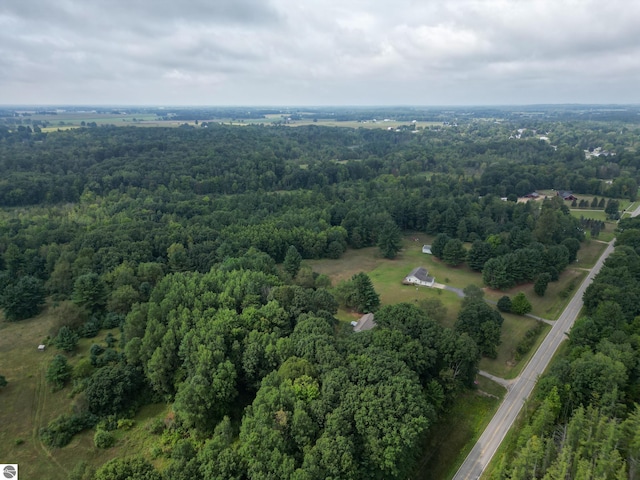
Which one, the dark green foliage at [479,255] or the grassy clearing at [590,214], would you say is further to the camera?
the grassy clearing at [590,214]

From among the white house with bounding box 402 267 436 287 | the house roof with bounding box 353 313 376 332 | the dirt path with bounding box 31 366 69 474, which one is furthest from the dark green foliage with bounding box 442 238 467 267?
the dirt path with bounding box 31 366 69 474

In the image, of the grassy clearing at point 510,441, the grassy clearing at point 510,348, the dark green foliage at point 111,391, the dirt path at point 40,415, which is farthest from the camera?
the grassy clearing at point 510,348

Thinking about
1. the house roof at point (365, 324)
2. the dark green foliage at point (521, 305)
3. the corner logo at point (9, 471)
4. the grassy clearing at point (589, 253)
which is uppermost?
the corner logo at point (9, 471)

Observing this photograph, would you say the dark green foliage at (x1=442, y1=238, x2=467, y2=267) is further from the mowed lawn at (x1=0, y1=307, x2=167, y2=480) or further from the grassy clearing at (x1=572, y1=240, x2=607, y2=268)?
the mowed lawn at (x1=0, y1=307, x2=167, y2=480)

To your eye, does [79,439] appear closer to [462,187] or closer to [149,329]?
[149,329]

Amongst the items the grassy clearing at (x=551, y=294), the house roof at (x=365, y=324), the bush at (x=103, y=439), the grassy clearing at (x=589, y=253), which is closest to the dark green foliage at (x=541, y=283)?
the grassy clearing at (x=551, y=294)

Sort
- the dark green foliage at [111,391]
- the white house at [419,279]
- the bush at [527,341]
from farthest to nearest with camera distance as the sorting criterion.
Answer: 1. the white house at [419,279]
2. the bush at [527,341]
3. the dark green foliage at [111,391]

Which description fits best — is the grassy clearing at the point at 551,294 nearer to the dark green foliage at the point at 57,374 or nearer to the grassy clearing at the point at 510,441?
the grassy clearing at the point at 510,441
